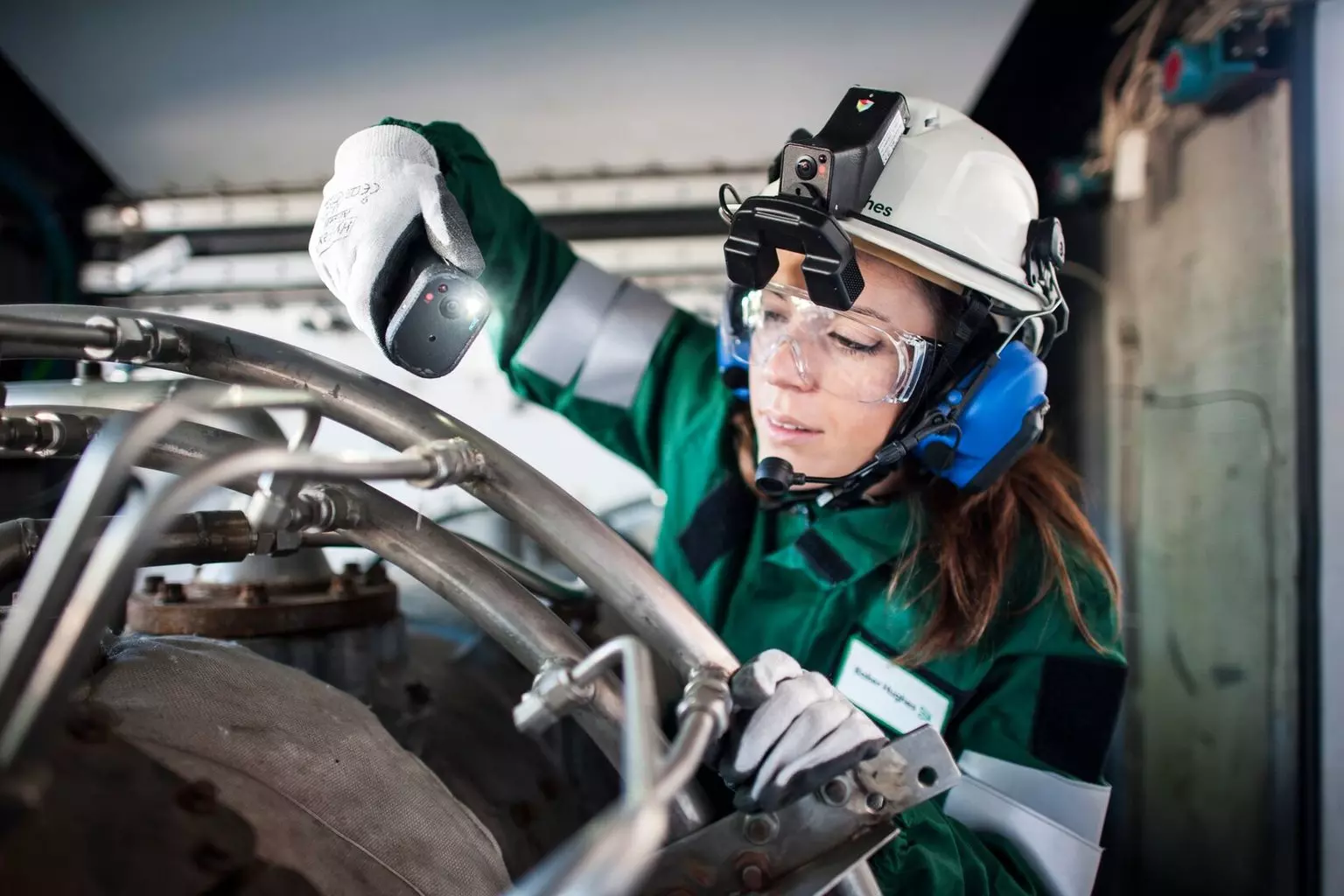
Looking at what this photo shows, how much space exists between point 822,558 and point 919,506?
0.14 metres

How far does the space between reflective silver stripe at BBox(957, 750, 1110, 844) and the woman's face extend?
396 mm

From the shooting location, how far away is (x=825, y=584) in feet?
3.81

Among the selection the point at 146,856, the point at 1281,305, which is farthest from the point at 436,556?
the point at 1281,305

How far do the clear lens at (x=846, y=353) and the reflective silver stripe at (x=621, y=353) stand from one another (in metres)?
0.36

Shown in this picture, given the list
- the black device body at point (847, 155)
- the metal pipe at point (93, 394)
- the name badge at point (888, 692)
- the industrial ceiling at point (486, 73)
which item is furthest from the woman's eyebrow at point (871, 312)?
the industrial ceiling at point (486, 73)

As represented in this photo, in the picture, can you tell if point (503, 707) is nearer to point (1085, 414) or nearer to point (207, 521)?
point (207, 521)

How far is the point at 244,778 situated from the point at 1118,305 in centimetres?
212

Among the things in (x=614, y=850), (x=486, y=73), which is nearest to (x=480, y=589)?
(x=614, y=850)

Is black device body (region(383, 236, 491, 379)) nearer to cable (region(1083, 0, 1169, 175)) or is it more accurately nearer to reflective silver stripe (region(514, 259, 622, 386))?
reflective silver stripe (region(514, 259, 622, 386))

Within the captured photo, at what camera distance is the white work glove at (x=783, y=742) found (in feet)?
2.24

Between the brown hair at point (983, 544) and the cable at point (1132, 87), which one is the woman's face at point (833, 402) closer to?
the brown hair at point (983, 544)

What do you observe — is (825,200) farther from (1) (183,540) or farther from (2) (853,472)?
(1) (183,540)

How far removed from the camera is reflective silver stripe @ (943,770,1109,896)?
995 millimetres

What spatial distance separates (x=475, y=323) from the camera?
0.94m
